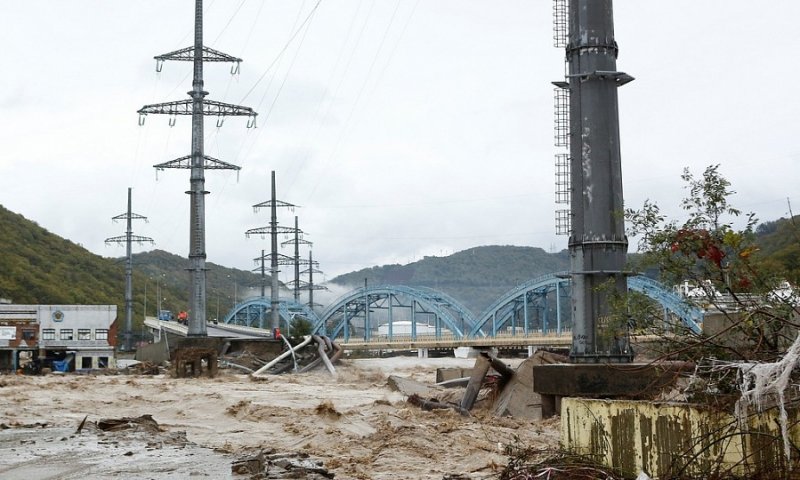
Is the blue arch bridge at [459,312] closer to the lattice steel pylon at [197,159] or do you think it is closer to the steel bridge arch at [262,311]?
the steel bridge arch at [262,311]

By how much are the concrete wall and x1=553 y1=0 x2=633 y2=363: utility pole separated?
7.47 m

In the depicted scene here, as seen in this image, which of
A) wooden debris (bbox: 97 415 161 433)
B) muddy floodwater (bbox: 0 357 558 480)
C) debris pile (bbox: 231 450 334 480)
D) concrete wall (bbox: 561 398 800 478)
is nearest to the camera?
concrete wall (bbox: 561 398 800 478)

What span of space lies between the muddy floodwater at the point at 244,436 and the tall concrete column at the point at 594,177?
2.61m

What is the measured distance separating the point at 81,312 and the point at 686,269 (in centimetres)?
4277

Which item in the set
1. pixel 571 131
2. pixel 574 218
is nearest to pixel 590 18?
pixel 571 131

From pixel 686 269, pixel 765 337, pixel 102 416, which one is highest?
pixel 686 269

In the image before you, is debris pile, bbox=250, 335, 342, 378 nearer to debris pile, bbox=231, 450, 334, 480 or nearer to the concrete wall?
debris pile, bbox=231, 450, 334, 480

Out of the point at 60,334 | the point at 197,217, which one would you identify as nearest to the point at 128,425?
the point at 197,217

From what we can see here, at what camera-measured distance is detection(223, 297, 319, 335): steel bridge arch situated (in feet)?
433

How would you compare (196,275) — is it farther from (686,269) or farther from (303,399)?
(686,269)

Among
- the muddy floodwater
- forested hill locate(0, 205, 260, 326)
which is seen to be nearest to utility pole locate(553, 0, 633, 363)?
the muddy floodwater

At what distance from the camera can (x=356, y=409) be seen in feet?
69.2

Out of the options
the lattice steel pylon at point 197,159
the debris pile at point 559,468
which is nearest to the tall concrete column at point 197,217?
the lattice steel pylon at point 197,159

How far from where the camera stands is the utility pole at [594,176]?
695 inches
